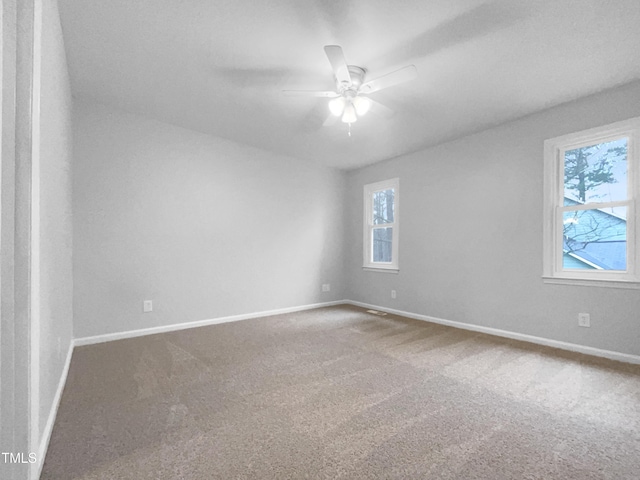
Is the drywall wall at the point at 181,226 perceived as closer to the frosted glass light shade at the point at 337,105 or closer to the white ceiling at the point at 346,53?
the white ceiling at the point at 346,53

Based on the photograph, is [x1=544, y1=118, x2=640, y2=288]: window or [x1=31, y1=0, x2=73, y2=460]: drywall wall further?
[x1=544, y1=118, x2=640, y2=288]: window

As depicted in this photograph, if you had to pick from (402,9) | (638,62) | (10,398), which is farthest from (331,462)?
(638,62)

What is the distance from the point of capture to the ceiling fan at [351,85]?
6.39 feet

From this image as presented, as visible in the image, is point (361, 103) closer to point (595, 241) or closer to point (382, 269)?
point (595, 241)

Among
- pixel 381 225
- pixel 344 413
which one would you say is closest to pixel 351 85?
pixel 344 413

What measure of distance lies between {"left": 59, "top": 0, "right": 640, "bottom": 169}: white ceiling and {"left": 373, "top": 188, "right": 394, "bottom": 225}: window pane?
1575 millimetres

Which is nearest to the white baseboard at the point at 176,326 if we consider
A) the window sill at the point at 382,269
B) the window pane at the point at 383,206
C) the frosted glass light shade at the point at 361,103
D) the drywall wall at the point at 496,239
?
the window sill at the point at 382,269

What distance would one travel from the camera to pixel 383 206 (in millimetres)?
4781

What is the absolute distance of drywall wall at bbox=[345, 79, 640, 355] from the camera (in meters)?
2.62

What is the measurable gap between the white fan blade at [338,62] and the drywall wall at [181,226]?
226 centimetres

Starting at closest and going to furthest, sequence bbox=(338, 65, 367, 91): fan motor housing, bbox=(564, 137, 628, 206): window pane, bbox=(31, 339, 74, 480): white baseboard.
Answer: bbox=(31, 339, 74, 480): white baseboard, bbox=(338, 65, 367, 91): fan motor housing, bbox=(564, 137, 628, 206): window pane

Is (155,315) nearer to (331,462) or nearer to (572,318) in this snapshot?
(331,462)

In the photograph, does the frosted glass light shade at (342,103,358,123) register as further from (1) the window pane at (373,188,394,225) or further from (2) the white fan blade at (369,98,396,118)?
(1) the window pane at (373,188,394,225)

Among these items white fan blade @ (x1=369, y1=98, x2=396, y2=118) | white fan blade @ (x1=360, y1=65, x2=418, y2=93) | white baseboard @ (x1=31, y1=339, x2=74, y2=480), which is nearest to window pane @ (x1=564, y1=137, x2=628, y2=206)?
white fan blade @ (x1=369, y1=98, x2=396, y2=118)
